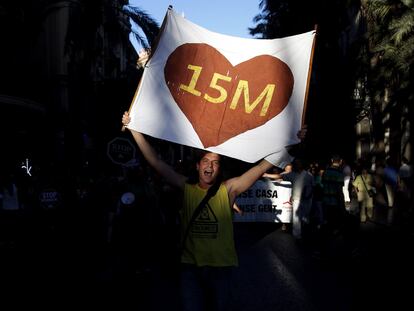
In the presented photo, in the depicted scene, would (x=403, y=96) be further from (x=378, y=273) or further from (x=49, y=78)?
(x=49, y=78)

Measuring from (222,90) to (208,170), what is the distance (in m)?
1.08

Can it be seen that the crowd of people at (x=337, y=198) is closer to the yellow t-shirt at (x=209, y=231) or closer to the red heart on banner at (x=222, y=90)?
the red heart on banner at (x=222, y=90)

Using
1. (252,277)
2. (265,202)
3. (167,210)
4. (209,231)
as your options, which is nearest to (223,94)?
(209,231)

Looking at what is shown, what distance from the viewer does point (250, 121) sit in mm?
5293

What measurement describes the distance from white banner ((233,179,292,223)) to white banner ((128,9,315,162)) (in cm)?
1041

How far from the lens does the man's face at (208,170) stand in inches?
175

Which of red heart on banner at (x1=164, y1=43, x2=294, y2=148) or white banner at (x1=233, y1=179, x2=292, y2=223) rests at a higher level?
red heart on banner at (x1=164, y1=43, x2=294, y2=148)

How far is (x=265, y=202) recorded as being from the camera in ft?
52.2

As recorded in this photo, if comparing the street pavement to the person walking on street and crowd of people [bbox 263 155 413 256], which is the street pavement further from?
the person walking on street

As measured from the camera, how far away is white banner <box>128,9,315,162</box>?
527 centimetres

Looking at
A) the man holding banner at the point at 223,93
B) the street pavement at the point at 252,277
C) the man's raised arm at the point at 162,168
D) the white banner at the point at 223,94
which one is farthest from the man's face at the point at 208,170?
the street pavement at the point at 252,277

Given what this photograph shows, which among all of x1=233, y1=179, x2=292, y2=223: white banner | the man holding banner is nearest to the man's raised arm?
the man holding banner

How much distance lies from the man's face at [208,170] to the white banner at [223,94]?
2.30 ft

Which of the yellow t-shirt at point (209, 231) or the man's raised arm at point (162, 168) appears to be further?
the man's raised arm at point (162, 168)
